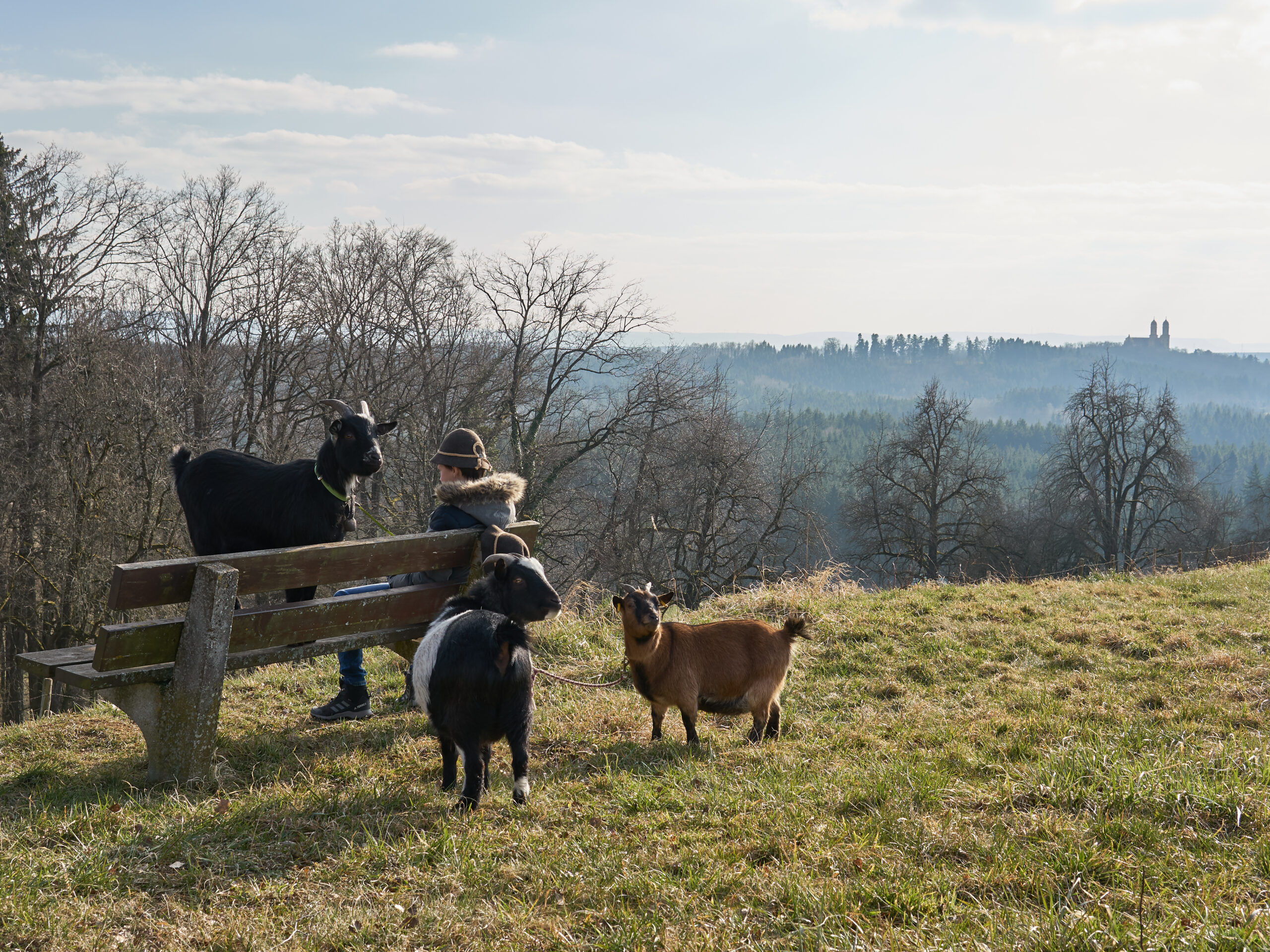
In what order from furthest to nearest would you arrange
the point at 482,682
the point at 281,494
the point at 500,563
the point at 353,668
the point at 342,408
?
1. the point at 342,408
2. the point at 281,494
3. the point at 353,668
4. the point at 500,563
5. the point at 482,682

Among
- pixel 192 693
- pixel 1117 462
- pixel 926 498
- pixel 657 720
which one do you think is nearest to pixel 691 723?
pixel 657 720

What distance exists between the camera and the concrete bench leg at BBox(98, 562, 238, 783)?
14.9 feet

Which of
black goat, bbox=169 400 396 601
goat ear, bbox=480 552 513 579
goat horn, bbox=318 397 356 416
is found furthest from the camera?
goat horn, bbox=318 397 356 416

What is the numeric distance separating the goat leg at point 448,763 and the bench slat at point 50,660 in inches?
82.7

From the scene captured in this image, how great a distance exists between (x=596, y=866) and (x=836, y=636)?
522 cm

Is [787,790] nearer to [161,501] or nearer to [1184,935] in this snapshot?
[1184,935]

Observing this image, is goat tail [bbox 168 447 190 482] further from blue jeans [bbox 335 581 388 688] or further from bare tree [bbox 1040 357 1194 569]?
bare tree [bbox 1040 357 1194 569]

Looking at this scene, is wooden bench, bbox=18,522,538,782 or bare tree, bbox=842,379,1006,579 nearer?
wooden bench, bbox=18,522,538,782

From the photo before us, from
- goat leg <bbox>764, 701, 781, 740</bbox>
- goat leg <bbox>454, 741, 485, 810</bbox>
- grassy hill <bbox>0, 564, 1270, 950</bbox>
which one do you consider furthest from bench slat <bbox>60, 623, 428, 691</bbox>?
goat leg <bbox>764, 701, 781, 740</bbox>

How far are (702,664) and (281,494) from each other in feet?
11.8

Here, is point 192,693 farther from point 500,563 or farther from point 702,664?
point 702,664

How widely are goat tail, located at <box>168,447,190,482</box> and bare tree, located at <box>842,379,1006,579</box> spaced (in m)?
41.2

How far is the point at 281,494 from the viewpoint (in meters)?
6.54

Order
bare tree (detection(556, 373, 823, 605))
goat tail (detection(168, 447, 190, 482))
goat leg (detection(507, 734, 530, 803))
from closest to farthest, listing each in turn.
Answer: goat leg (detection(507, 734, 530, 803)), goat tail (detection(168, 447, 190, 482)), bare tree (detection(556, 373, 823, 605))
